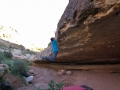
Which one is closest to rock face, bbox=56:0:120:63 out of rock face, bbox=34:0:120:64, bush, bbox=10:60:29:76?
rock face, bbox=34:0:120:64

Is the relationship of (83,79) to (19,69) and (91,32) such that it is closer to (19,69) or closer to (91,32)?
(19,69)

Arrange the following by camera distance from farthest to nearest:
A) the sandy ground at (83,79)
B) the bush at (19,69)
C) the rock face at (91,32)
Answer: the bush at (19,69) < the sandy ground at (83,79) < the rock face at (91,32)

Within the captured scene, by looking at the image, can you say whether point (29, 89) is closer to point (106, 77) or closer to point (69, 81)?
point (69, 81)

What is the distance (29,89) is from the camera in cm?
885

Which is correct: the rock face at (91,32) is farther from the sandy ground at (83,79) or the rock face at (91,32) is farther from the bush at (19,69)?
the bush at (19,69)

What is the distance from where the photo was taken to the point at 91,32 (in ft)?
20.0

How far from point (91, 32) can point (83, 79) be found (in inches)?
138

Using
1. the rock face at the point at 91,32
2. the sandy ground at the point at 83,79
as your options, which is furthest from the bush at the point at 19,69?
the rock face at the point at 91,32

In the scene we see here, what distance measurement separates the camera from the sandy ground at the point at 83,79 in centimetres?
795

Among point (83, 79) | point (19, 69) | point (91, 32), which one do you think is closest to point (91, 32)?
point (91, 32)

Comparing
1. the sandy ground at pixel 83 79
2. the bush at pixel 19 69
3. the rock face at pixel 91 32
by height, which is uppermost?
the rock face at pixel 91 32

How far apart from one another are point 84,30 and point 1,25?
97.6ft

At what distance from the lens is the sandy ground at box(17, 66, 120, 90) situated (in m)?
7.95

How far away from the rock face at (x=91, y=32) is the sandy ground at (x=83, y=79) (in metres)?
0.64
